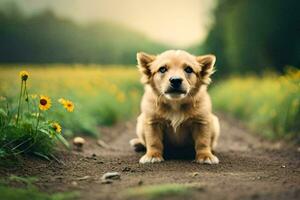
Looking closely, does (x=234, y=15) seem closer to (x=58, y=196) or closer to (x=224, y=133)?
(x=224, y=133)

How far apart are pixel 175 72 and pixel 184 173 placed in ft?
4.27

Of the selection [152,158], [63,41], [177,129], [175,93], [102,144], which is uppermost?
[63,41]

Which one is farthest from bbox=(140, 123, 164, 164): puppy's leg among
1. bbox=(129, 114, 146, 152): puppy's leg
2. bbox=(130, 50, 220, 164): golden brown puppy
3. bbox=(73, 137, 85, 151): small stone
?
bbox=(73, 137, 85, 151): small stone

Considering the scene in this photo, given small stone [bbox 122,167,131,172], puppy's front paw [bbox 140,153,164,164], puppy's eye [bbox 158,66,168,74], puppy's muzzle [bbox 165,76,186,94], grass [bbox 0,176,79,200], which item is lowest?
grass [bbox 0,176,79,200]

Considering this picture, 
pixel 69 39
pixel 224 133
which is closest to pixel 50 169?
pixel 224 133

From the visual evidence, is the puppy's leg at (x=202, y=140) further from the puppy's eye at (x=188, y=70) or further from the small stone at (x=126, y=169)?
the small stone at (x=126, y=169)

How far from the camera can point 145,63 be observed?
629cm

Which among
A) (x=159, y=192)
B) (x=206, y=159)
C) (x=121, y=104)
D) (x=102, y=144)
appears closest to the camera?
(x=159, y=192)

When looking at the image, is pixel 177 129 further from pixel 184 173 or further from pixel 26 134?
pixel 26 134

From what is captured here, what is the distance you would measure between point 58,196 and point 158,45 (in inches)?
942

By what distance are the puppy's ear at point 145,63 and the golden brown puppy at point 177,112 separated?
0.48ft

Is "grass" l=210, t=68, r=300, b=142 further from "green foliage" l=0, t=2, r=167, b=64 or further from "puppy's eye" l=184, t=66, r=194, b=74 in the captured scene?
"green foliage" l=0, t=2, r=167, b=64

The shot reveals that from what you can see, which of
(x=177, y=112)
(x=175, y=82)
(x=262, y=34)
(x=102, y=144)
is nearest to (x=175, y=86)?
(x=175, y=82)

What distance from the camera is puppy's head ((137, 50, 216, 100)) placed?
565cm
